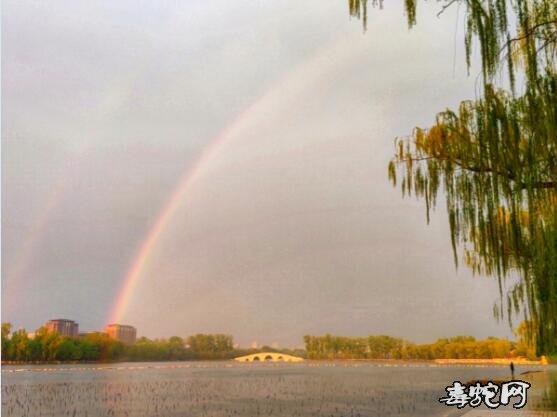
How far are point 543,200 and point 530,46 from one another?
4.75 feet

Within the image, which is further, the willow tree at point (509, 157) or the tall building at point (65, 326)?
the tall building at point (65, 326)

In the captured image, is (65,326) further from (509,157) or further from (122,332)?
(509,157)

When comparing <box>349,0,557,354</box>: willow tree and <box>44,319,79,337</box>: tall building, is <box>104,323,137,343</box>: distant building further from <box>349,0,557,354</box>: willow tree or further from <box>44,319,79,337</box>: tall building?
<box>349,0,557,354</box>: willow tree

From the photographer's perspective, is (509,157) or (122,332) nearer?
(509,157)

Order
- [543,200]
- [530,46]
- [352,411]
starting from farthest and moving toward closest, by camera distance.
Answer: [352,411]
[543,200]
[530,46]

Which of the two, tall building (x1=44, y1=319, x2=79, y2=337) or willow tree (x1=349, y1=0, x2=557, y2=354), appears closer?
willow tree (x1=349, y1=0, x2=557, y2=354)

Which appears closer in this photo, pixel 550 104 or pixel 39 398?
pixel 550 104

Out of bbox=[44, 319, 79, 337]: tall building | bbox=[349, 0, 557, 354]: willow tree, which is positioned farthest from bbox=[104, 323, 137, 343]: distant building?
bbox=[349, 0, 557, 354]: willow tree

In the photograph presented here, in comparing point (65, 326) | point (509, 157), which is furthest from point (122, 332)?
point (509, 157)

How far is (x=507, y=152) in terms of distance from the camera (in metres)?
4.62

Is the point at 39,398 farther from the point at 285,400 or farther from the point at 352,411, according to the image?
the point at 352,411

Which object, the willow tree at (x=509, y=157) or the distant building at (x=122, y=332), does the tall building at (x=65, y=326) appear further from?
the willow tree at (x=509, y=157)

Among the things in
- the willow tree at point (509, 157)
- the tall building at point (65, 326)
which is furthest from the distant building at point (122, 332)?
the willow tree at point (509, 157)

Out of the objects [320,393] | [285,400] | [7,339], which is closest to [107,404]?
[285,400]
